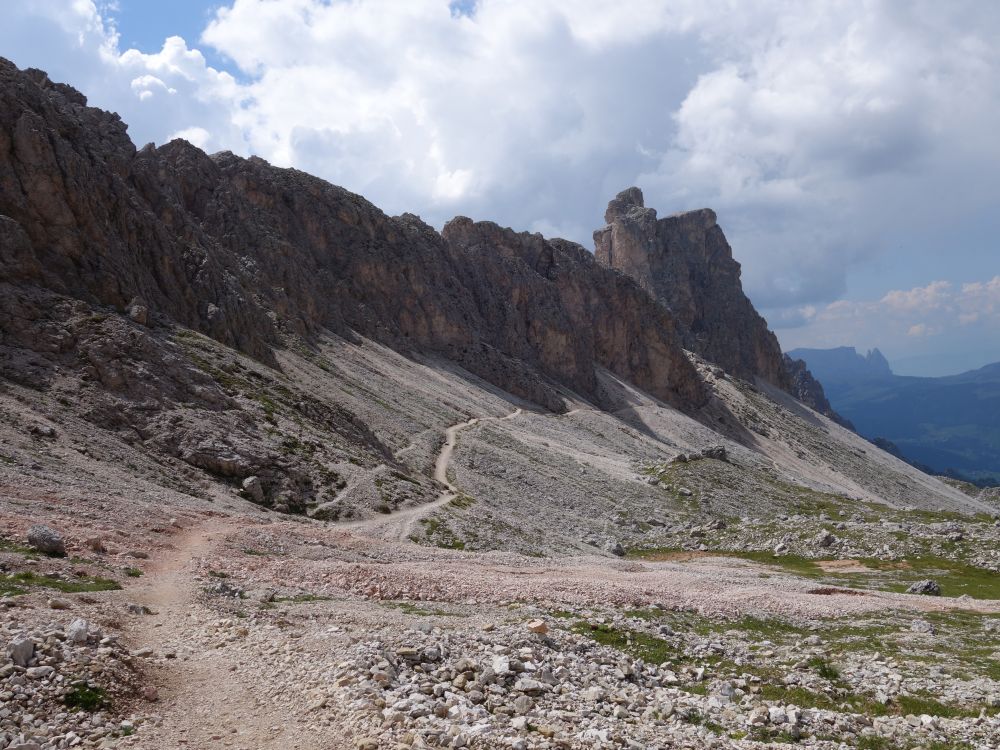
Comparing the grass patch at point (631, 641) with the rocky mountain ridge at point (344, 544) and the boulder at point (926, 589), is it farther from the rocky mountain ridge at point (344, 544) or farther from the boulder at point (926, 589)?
the boulder at point (926, 589)

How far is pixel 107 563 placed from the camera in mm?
27328

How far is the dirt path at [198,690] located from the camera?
47.6 feet

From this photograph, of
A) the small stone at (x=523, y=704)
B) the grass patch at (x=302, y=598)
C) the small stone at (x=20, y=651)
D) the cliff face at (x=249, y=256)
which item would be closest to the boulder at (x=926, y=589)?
the grass patch at (x=302, y=598)

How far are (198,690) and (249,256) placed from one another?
399 ft

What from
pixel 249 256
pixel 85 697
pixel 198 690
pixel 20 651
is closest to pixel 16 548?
pixel 20 651

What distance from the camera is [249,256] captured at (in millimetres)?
128375

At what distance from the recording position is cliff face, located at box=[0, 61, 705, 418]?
7119cm

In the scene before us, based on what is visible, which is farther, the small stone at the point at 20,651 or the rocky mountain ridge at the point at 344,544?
the rocky mountain ridge at the point at 344,544

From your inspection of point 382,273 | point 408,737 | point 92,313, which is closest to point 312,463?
point 92,313

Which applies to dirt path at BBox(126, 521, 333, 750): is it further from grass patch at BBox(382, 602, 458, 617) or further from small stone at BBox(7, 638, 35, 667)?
grass patch at BBox(382, 602, 458, 617)

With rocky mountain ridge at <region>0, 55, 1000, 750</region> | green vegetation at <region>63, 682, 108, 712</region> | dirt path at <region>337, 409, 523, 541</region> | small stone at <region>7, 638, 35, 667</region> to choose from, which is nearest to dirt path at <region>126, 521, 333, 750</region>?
rocky mountain ridge at <region>0, 55, 1000, 750</region>

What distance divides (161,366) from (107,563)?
36.4m

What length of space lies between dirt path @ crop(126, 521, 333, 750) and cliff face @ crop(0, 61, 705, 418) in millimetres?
43778

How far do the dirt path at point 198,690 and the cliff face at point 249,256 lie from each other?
43.8 metres
